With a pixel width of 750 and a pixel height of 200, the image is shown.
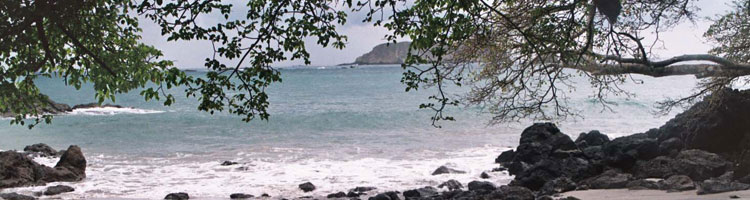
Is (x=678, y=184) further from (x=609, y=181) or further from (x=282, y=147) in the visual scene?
(x=282, y=147)

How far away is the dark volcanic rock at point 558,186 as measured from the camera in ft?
44.0

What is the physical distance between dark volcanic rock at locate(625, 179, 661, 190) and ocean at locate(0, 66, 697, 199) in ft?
13.8

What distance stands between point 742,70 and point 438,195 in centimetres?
701

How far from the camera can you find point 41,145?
24000 millimetres

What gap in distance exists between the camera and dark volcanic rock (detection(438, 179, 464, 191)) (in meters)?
15.4

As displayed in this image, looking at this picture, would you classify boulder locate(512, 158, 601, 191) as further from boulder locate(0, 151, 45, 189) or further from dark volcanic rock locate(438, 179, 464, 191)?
boulder locate(0, 151, 45, 189)

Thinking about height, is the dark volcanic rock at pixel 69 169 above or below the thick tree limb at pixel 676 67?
below

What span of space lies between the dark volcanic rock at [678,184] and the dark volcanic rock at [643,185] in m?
0.14

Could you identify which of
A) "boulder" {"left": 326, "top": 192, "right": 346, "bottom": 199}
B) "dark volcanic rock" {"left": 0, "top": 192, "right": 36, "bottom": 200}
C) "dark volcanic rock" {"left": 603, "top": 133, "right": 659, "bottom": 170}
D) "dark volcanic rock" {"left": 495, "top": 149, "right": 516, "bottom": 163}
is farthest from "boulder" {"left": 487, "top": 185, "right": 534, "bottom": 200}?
"dark volcanic rock" {"left": 0, "top": 192, "right": 36, "bottom": 200}

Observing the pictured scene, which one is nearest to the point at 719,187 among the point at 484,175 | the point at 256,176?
the point at 484,175

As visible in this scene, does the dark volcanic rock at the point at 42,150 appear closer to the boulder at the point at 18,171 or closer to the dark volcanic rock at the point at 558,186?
the boulder at the point at 18,171

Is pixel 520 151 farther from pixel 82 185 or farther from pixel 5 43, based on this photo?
pixel 5 43

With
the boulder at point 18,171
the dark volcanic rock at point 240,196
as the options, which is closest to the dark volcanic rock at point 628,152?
the dark volcanic rock at point 240,196

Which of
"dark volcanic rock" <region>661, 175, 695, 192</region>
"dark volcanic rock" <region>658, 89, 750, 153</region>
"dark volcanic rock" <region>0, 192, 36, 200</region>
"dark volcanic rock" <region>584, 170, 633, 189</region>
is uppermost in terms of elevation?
"dark volcanic rock" <region>658, 89, 750, 153</region>
